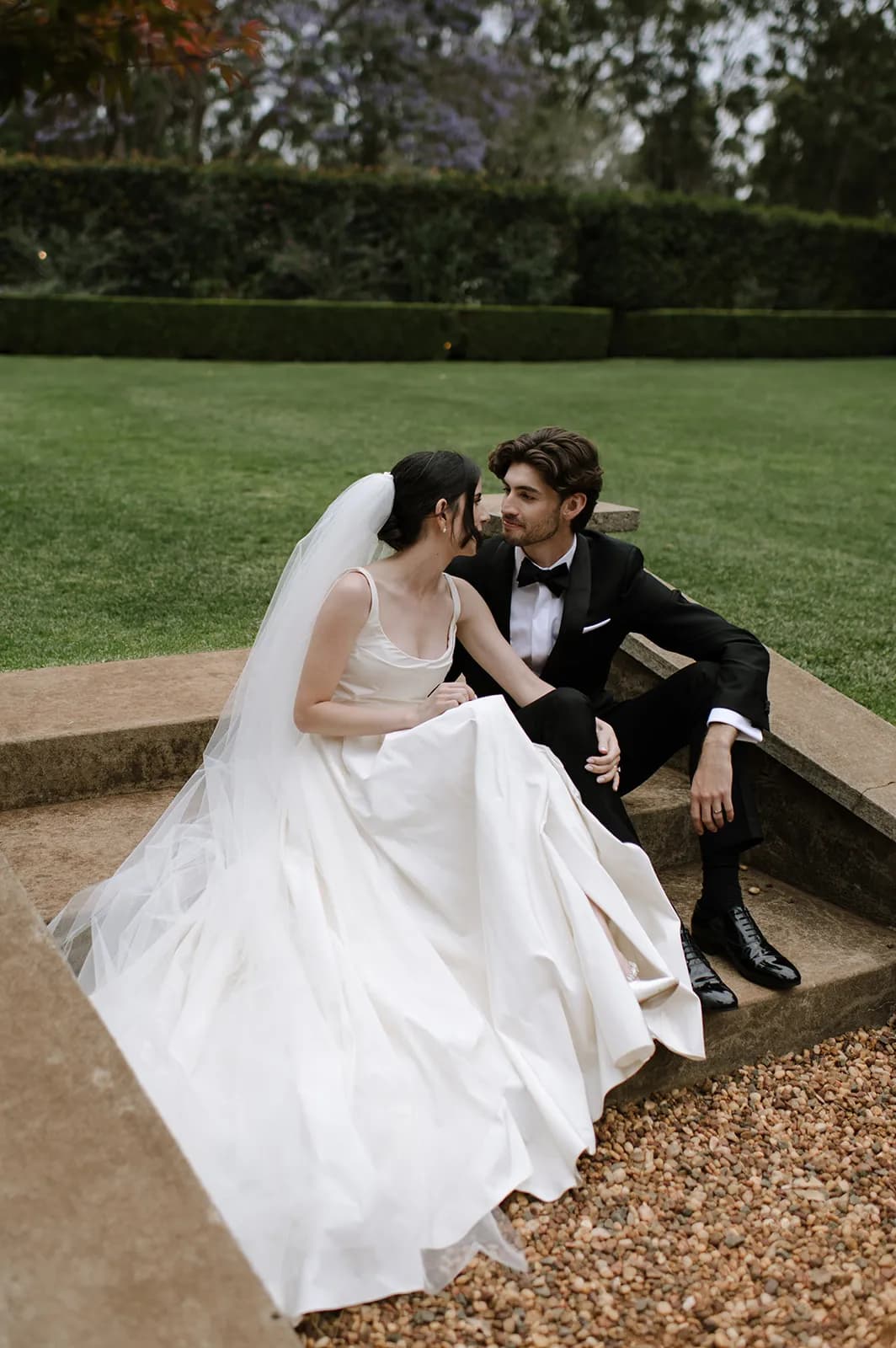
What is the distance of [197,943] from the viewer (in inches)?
111

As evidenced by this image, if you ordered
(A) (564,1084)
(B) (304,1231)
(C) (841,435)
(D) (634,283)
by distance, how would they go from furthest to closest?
(D) (634,283), (C) (841,435), (A) (564,1084), (B) (304,1231)

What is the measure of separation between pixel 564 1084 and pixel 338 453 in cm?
747

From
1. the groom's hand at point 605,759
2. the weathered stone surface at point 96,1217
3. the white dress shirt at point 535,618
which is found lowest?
the weathered stone surface at point 96,1217

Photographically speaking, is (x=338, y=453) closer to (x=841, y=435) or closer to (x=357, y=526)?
(x=841, y=435)

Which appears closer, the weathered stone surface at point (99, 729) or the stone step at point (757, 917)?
the stone step at point (757, 917)

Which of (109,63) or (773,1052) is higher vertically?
(109,63)

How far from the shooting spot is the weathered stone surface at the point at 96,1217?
1.67 m

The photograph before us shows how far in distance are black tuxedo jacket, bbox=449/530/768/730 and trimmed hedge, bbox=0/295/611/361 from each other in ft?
44.1

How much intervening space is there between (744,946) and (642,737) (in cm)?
68

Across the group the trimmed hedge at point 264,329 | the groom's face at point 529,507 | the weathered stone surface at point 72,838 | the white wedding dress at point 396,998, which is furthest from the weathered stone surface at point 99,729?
the trimmed hedge at point 264,329

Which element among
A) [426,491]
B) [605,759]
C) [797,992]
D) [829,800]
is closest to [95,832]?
[426,491]

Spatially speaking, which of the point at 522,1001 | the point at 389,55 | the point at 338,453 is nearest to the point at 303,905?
the point at 522,1001

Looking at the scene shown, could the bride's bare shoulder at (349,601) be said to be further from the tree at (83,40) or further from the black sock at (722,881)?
the tree at (83,40)

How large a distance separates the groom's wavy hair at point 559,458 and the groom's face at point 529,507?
0.02 m
